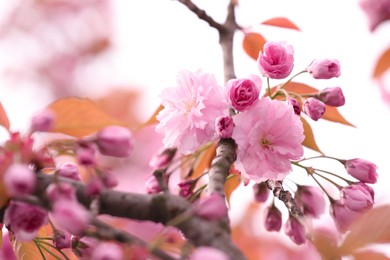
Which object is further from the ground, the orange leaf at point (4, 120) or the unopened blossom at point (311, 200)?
the orange leaf at point (4, 120)

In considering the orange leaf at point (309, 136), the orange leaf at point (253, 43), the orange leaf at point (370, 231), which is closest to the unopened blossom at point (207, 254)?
the orange leaf at point (370, 231)

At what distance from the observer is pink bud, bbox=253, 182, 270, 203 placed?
858 mm

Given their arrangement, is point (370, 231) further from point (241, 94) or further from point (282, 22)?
point (282, 22)

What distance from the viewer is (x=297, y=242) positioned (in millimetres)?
791

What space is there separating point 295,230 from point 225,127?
7.0 inches

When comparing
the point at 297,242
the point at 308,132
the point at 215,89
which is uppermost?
the point at 215,89

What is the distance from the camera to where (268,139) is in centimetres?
74

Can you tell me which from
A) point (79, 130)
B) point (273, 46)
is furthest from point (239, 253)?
point (273, 46)

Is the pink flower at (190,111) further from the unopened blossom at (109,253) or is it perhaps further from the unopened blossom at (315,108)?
the unopened blossom at (109,253)

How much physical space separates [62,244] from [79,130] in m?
0.12

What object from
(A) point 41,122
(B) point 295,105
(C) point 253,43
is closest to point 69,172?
(A) point 41,122

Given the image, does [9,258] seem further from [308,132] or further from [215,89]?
[308,132]

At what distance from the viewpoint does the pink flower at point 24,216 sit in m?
0.51

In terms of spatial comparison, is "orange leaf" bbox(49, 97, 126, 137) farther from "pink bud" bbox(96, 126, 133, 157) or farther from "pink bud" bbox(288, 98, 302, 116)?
"pink bud" bbox(288, 98, 302, 116)
